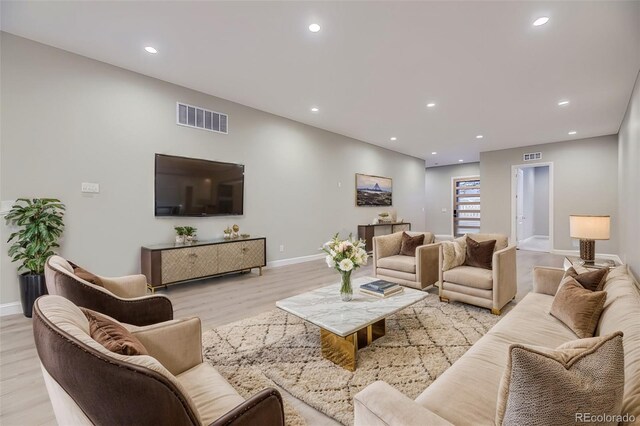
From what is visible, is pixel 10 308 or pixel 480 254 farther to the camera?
pixel 480 254

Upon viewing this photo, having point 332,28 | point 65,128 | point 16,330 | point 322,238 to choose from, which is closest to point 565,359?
point 332,28

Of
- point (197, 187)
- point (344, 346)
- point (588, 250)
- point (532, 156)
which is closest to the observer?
point (344, 346)

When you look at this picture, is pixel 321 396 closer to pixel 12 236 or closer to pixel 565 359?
pixel 565 359

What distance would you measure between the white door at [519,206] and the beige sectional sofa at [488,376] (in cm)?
678

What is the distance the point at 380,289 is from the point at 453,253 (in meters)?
1.42

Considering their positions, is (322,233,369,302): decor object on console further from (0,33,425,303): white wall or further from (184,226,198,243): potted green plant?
(0,33,425,303): white wall

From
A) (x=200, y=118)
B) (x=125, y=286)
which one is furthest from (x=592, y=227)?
(x=200, y=118)

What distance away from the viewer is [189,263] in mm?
3891

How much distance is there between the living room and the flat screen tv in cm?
8

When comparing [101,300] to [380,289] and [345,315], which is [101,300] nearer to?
[345,315]

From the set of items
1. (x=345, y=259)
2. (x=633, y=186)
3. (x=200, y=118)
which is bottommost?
(x=345, y=259)

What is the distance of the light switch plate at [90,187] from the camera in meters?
3.44

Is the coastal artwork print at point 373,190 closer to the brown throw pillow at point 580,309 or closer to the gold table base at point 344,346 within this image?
the gold table base at point 344,346

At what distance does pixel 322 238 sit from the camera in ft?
20.8
